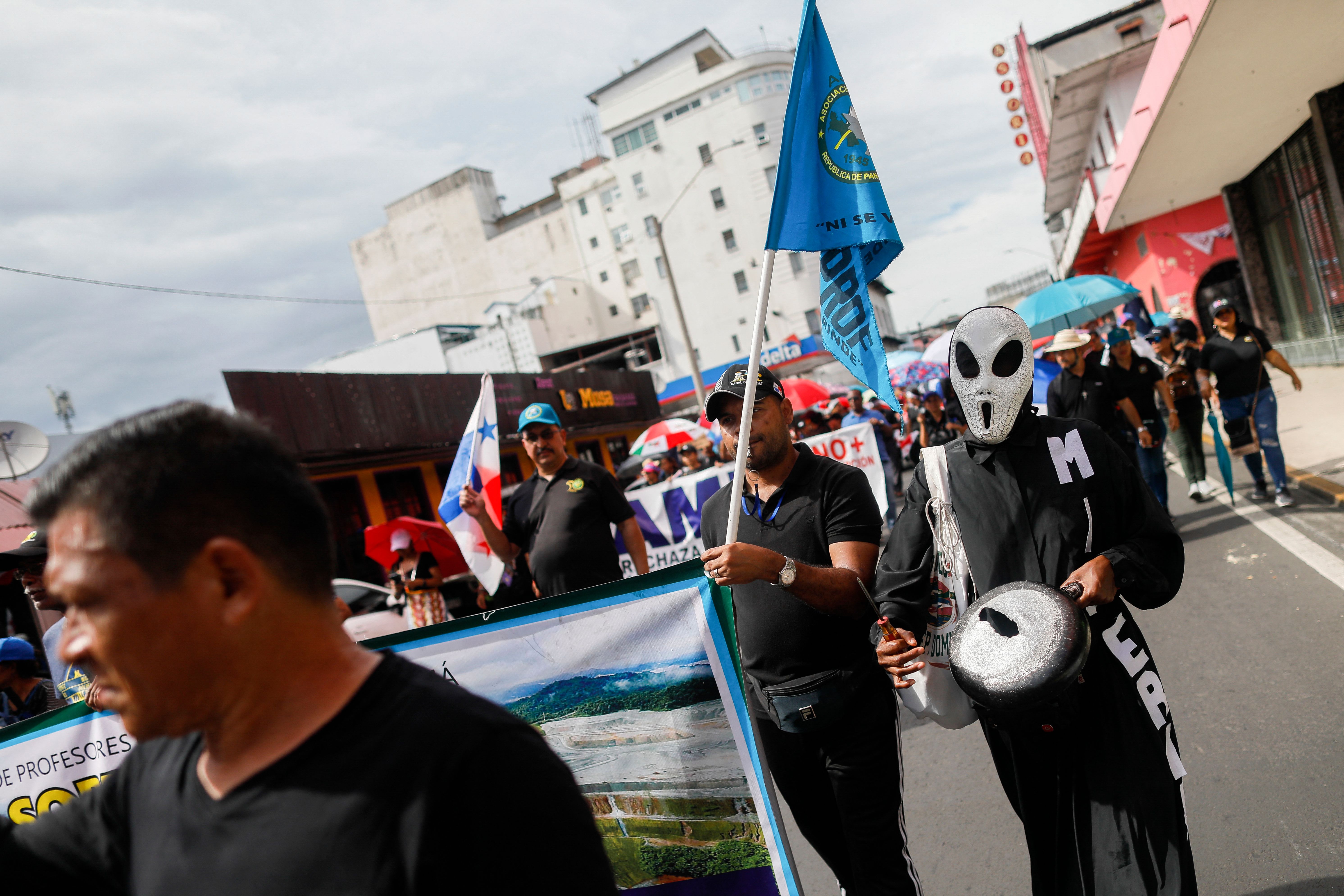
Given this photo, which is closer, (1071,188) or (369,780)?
(369,780)

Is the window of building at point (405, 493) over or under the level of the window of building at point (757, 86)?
under

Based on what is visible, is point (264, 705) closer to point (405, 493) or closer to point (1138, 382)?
point (1138, 382)

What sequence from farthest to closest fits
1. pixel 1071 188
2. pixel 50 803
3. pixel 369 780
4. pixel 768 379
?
pixel 1071 188 → pixel 50 803 → pixel 768 379 → pixel 369 780

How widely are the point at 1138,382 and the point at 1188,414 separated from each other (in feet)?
3.73

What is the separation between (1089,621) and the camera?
2352 millimetres

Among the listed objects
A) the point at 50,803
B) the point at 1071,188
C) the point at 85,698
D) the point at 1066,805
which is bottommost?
the point at 1066,805

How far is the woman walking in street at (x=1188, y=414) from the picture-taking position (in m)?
8.41

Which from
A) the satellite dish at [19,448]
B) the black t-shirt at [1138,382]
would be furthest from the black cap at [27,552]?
the black t-shirt at [1138,382]

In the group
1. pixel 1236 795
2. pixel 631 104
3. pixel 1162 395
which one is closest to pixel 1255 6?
pixel 1162 395

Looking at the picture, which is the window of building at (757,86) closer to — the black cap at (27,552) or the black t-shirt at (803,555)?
the black cap at (27,552)

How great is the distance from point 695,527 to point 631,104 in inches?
2105

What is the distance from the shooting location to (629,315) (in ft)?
185

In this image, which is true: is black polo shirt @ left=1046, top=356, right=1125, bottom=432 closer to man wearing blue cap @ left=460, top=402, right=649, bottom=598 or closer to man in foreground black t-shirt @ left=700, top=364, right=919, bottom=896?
man wearing blue cap @ left=460, top=402, right=649, bottom=598

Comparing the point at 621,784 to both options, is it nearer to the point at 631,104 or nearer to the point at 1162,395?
the point at 1162,395
